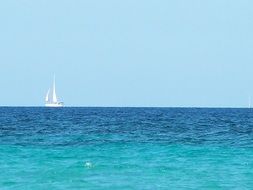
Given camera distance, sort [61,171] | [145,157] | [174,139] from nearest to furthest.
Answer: [61,171]
[145,157]
[174,139]

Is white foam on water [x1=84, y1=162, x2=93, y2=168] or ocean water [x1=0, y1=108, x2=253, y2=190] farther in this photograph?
white foam on water [x1=84, y1=162, x2=93, y2=168]

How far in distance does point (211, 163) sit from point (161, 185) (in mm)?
6809

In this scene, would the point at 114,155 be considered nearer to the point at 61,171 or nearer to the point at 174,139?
the point at 61,171

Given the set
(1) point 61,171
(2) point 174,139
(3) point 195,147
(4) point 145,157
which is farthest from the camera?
(2) point 174,139

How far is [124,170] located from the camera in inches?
1072

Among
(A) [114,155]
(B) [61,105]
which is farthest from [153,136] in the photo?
(B) [61,105]

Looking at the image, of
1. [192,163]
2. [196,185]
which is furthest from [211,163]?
[196,185]

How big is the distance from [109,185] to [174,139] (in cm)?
2134

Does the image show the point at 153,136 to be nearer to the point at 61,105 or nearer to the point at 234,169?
the point at 234,169

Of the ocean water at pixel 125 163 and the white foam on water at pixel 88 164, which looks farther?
the white foam on water at pixel 88 164

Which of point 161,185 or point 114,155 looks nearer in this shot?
point 161,185

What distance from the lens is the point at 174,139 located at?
145ft

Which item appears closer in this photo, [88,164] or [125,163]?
[88,164]

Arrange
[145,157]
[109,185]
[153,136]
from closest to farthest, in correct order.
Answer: [109,185]
[145,157]
[153,136]
